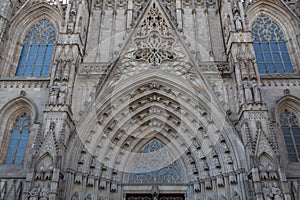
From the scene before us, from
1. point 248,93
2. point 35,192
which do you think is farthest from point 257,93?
point 35,192

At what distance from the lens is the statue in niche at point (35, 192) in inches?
420

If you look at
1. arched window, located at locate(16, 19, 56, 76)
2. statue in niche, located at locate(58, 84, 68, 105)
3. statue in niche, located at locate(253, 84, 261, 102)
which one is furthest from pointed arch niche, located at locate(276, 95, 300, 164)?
arched window, located at locate(16, 19, 56, 76)

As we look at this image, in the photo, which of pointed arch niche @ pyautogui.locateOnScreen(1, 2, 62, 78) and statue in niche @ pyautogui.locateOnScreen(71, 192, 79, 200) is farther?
pointed arch niche @ pyautogui.locateOnScreen(1, 2, 62, 78)

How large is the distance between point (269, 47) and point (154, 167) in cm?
901

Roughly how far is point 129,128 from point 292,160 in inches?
286

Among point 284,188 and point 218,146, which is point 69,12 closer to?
point 218,146

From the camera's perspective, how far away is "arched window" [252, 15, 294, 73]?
16141mm

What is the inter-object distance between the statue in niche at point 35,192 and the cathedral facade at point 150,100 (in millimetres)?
37

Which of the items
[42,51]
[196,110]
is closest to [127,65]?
[196,110]

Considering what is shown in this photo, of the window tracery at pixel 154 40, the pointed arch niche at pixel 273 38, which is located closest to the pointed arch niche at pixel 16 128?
the window tracery at pixel 154 40

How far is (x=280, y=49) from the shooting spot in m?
Answer: 16.8

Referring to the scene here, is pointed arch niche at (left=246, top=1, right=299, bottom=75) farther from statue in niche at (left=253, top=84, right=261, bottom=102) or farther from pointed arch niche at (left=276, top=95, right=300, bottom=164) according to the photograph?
statue in niche at (left=253, top=84, right=261, bottom=102)

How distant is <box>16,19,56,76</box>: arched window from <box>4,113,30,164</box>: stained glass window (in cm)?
265

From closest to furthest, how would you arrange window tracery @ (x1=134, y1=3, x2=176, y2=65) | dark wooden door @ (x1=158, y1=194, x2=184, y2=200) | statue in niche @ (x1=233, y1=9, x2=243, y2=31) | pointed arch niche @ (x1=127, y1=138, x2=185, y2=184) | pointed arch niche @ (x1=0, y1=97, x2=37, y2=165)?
dark wooden door @ (x1=158, y1=194, x2=184, y2=200)
pointed arch niche @ (x1=0, y1=97, x2=37, y2=165)
pointed arch niche @ (x1=127, y1=138, x2=185, y2=184)
statue in niche @ (x1=233, y1=9, x2=243, y2=31)
window tracery @ (x1=134, y1=3, x2=176, y2=65)
